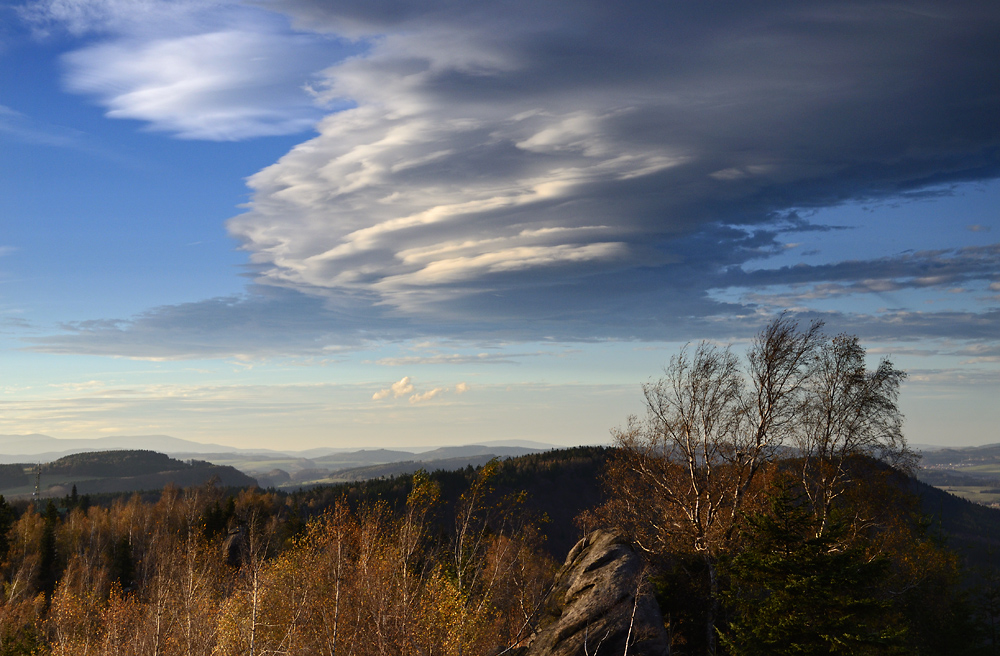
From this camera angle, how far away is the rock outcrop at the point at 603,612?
30109 millimetres

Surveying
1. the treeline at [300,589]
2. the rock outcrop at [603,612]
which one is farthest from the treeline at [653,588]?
the rock outcrop at [603,612]

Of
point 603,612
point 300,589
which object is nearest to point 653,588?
point 603,612

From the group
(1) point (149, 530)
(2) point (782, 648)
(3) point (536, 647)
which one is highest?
(2) point (782, 648)

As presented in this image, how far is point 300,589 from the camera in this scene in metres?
42.0

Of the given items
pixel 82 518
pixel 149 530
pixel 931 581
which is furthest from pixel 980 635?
pixel 82 518

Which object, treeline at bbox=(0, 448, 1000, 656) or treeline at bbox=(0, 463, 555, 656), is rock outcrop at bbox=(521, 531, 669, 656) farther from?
treeline at bbox=(0, 463, 555, 656)

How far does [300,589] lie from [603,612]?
2158cm

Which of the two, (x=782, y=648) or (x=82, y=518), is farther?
(x=82, y=518)

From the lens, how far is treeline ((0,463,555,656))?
102 feet

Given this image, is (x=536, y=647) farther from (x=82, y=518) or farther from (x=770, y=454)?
(x=82, y=518)

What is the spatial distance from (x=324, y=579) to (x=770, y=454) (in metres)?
30.6

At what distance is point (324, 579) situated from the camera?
4234 cm

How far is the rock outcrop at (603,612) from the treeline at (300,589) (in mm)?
2052

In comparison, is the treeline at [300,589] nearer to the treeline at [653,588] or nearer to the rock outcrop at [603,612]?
the treeline at [653,588]
